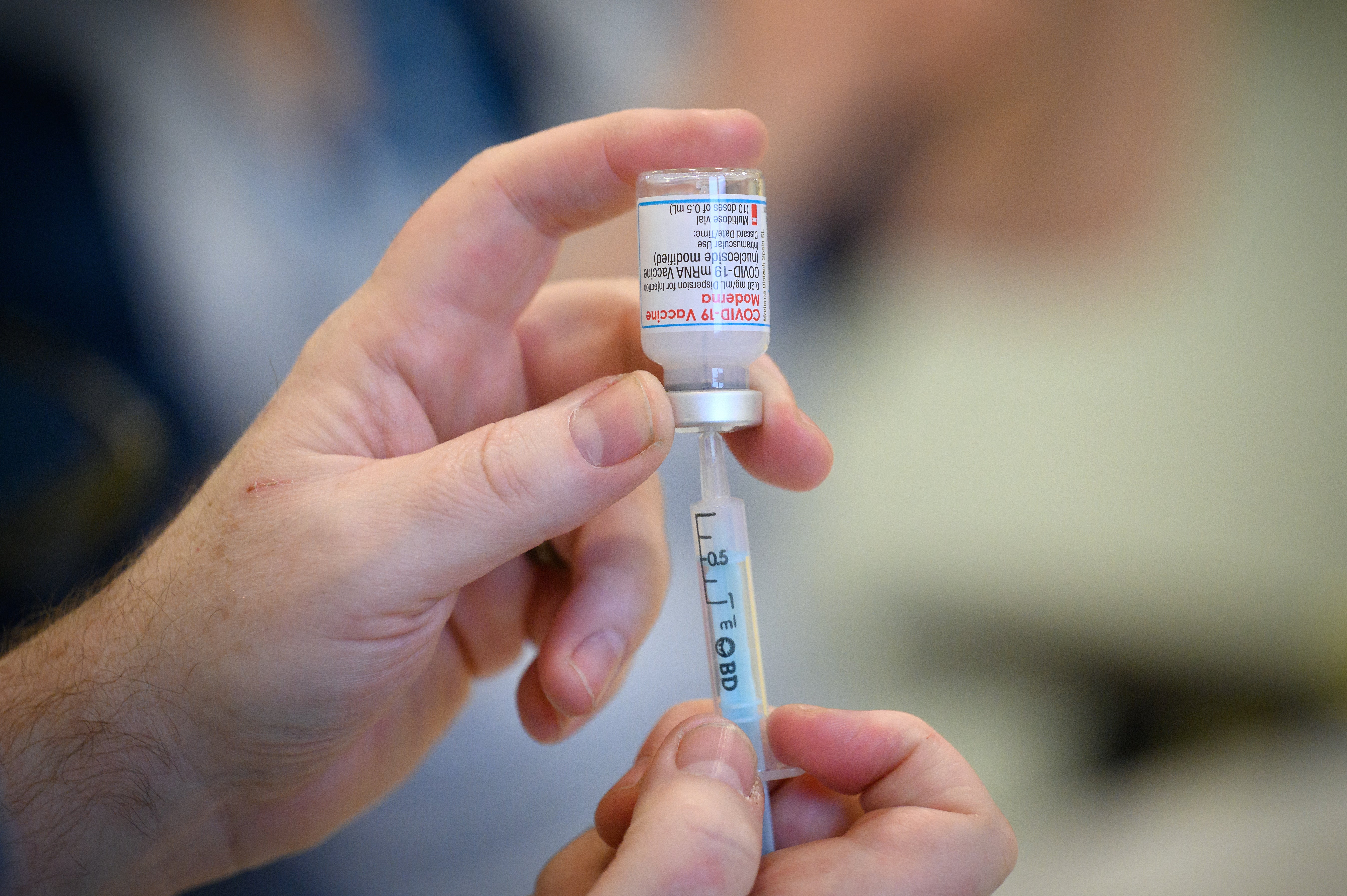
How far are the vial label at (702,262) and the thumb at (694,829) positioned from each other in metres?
0.37

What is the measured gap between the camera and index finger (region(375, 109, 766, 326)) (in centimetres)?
90

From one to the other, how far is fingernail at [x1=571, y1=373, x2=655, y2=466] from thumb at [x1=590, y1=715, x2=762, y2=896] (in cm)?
26

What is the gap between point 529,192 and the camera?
3.10 feet

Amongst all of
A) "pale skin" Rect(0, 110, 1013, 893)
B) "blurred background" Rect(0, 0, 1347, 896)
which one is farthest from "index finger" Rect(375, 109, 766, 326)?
"blurred background" Rect(0, 0, 1347, 896)

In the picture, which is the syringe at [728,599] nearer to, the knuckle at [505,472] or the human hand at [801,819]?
the human hand at [801,819]

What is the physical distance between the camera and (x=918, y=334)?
5.64 feet

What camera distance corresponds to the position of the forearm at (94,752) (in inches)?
33.2

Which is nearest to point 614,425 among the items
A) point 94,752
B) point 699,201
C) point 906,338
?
point 699,201

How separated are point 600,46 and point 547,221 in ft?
2.43

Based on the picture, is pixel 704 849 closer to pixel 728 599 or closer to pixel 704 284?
pixel 728 599

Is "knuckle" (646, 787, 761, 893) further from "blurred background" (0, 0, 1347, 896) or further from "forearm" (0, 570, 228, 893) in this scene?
"blurred background" (0, 0, 1347, 896)

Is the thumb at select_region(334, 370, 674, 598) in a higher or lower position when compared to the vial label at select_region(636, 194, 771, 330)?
lower

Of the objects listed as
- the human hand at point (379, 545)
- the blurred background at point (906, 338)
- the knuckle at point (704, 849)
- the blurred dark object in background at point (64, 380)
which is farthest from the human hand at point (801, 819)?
the blurred dark object in background at point (64, 380)

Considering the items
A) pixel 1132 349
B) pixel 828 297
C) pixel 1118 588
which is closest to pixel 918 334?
pixel 828 297
